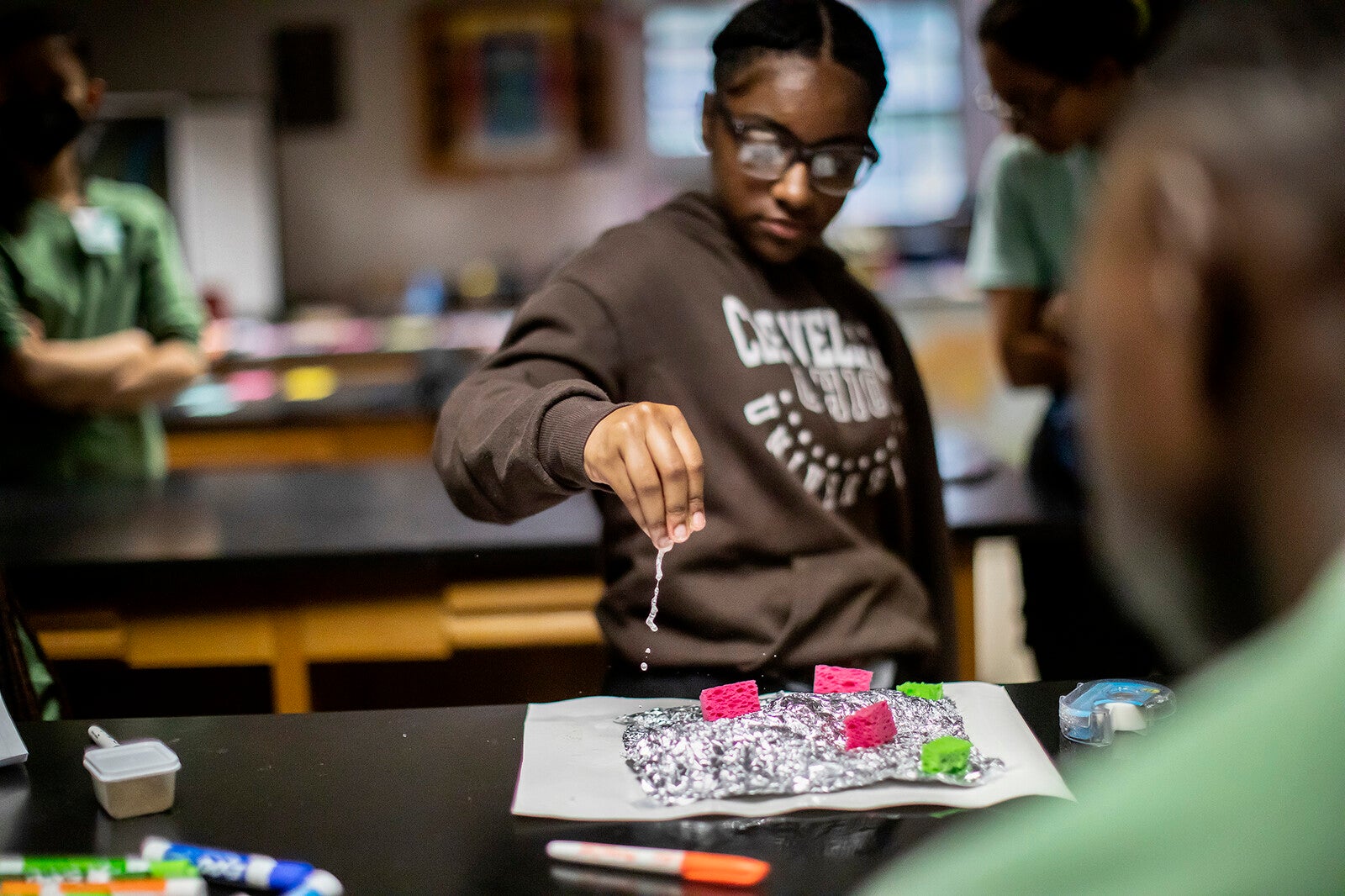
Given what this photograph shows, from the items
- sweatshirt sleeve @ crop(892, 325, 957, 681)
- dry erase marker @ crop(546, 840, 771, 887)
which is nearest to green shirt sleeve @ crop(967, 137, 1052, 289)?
sweatshirt sleeve @ crop(892, 325, 957, 681)

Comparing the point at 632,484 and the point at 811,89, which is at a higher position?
the point at 811,89

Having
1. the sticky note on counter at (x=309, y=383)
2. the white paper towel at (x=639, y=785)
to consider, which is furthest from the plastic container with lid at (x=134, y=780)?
the sticky note on counter at (x=309, y=383)

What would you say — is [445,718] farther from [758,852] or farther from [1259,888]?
[1259,888]

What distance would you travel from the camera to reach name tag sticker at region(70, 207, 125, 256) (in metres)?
2.39

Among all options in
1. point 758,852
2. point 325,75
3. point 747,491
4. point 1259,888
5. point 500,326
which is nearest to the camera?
point 1259,888

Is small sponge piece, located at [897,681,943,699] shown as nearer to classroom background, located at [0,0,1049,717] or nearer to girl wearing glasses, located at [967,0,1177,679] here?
girl wearing glasses, located at [967,0,1177,679]

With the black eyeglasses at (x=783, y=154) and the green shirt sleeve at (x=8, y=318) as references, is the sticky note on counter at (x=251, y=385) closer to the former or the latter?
Result: the green shirt sleeve at (x=8, y=318)

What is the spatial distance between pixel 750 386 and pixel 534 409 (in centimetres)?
30

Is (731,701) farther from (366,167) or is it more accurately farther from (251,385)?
(366,167)

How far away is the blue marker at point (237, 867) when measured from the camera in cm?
83

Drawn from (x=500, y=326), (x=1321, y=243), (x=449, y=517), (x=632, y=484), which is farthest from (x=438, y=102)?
(x=1321, y=243)

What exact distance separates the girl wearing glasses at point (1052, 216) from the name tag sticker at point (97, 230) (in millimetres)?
1691

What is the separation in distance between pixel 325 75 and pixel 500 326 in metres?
1.61

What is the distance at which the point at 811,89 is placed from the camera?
1307 millimetres
